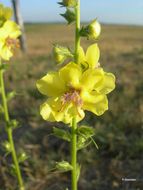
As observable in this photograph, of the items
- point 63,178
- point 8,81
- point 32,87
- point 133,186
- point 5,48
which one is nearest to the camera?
point 5,48

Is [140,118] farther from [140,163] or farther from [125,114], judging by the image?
[140,163]

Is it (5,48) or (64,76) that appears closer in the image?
(64,76)

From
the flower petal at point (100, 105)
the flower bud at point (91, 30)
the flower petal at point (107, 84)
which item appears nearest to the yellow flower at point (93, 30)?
the flower bud at point (91, 30)

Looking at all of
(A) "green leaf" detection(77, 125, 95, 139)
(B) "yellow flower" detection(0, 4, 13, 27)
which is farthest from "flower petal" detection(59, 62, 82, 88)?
(B) "yellow flower" detection(0, 4, 13, 27)

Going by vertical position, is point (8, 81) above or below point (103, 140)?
below

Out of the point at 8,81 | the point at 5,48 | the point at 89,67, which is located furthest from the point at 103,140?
the point at 8,81

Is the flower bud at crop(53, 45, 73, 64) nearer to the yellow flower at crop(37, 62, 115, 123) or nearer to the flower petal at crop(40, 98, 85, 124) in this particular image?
the yellow flower at crop(37, 62, 115, 123)

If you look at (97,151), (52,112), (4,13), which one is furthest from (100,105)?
(97,151)
